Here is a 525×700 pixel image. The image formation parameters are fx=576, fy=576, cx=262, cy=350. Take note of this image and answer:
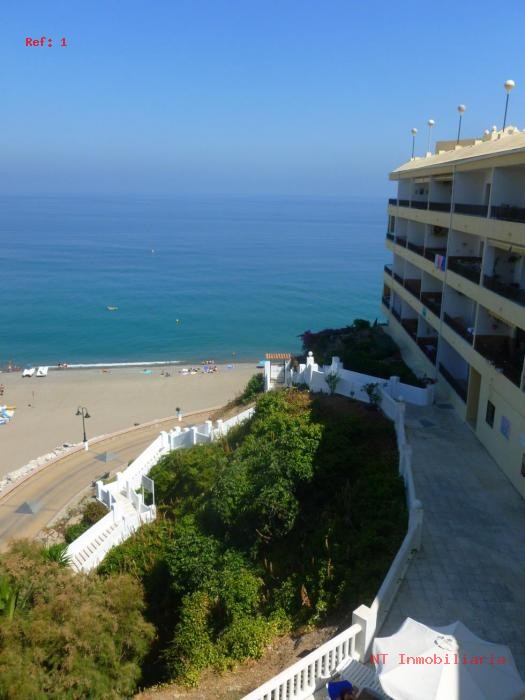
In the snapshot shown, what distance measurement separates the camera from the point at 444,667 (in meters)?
8.06

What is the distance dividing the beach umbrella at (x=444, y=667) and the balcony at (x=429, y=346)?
18.6m

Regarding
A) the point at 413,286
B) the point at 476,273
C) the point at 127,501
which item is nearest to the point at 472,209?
the point at 476,273

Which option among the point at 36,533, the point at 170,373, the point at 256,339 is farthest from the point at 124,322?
the point at 36,533

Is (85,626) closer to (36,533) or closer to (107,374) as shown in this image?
(36,533)

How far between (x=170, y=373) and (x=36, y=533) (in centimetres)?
3348

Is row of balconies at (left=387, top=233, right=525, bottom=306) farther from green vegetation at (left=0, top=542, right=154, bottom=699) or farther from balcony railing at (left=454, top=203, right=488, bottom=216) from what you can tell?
green vegetation at (left=0, top=542, right=154, bottom=699)

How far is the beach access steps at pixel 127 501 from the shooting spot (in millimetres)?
19031

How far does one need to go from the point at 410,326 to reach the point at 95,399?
27.9m

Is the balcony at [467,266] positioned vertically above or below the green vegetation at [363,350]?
above

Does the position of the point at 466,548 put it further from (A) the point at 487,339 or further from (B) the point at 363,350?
(B) the point at 363,350

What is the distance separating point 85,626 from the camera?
37.8 feet

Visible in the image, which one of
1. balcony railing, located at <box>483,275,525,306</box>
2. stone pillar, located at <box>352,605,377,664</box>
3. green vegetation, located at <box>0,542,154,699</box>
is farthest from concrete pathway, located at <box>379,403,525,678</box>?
green vegetation, located at <box>0,542,154,699</box>

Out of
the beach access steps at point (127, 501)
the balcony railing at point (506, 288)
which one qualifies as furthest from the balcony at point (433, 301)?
the beach access steps at point (127, 501)

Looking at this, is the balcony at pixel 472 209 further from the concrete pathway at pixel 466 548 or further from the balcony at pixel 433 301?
the concrete pathway at pixel 466 548
